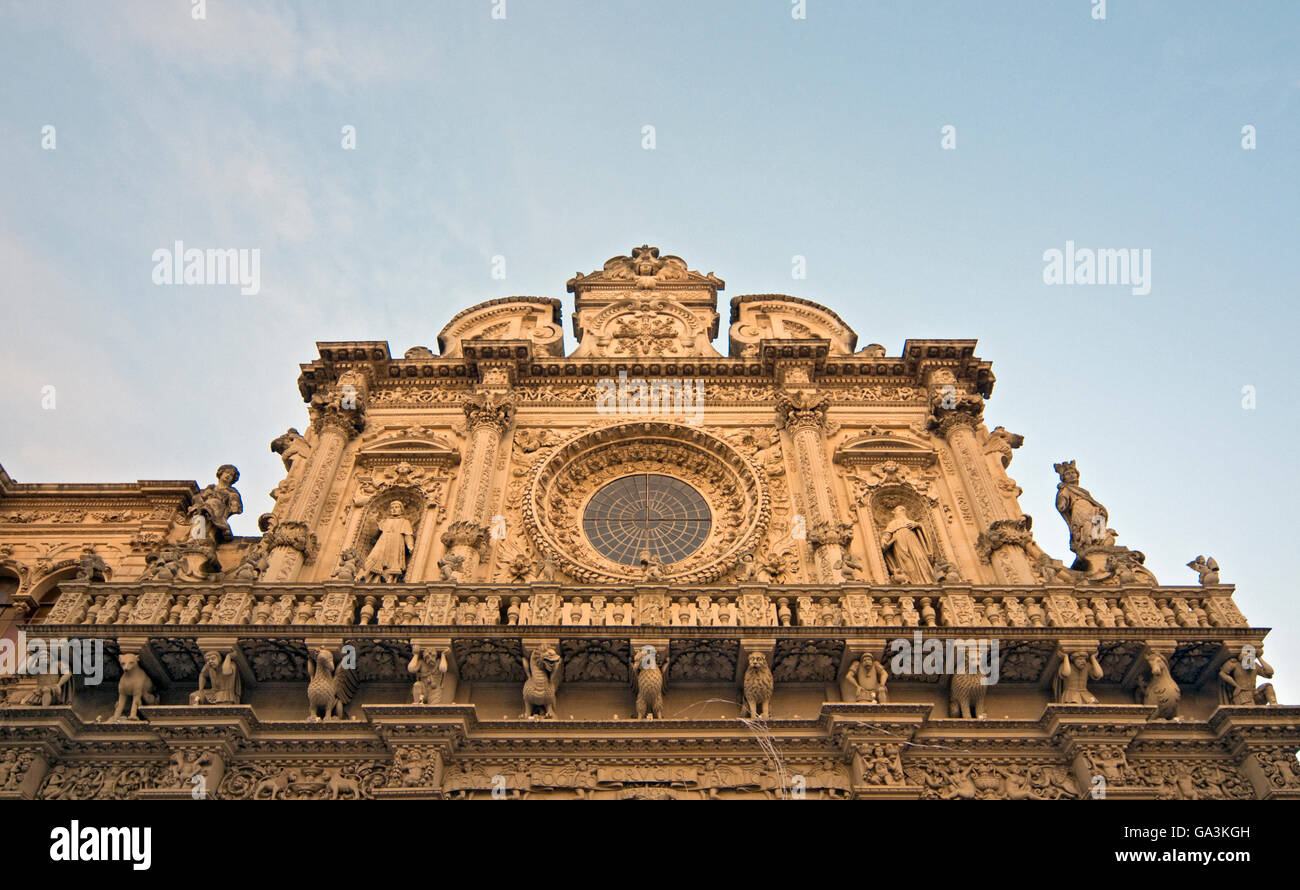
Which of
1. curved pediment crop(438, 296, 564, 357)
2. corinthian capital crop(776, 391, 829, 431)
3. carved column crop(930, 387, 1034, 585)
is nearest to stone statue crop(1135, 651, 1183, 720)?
carved column crop(930, 387, 1034, 585)

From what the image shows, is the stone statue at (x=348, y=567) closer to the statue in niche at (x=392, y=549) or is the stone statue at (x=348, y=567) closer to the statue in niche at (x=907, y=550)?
the statue in niche at (x=392, y=549)

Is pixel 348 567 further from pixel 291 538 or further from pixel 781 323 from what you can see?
pixel 781 323

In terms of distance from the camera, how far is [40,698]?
488 inches

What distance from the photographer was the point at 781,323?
851 inches

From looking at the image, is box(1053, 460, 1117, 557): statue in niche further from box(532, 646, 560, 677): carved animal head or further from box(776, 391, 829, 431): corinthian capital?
box(532, 646, 560, 677): carved animal head

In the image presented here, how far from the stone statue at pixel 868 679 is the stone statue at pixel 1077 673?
2.39 m

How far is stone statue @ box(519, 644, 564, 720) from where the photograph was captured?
12.4 m

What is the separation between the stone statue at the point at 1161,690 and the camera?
12.5 metres

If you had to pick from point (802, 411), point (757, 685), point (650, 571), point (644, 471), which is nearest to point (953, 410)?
point (802, 411)

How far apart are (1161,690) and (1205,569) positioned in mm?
2490

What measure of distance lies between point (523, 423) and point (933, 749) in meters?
10.1
